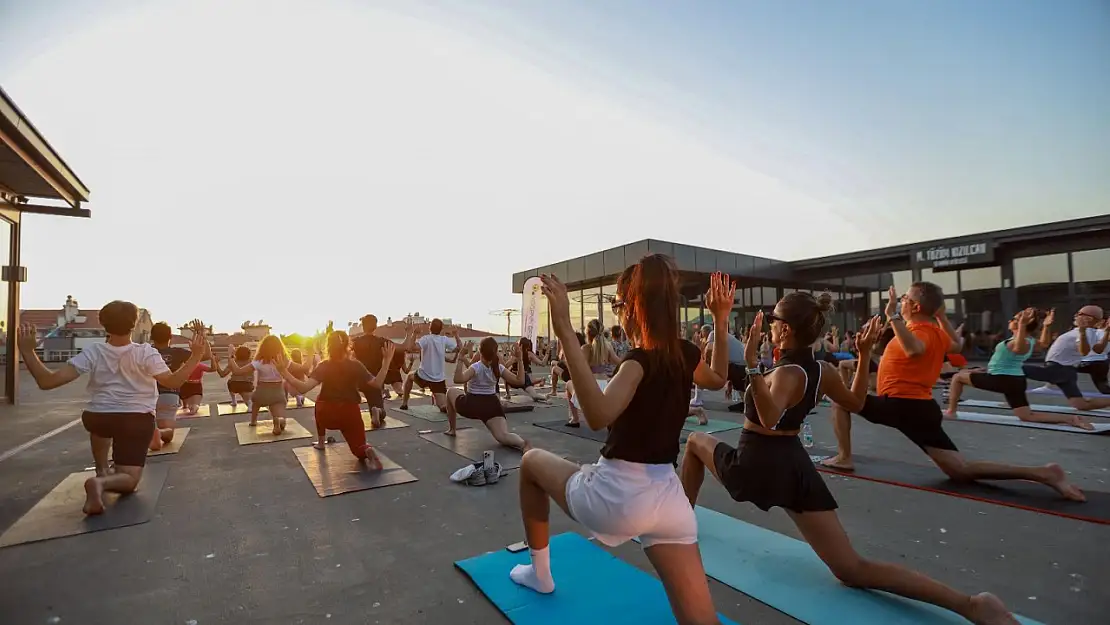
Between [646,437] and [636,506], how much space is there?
0.84 feet

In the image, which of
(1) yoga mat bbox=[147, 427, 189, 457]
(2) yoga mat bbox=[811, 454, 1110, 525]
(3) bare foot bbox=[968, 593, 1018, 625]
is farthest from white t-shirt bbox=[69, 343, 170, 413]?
(2) yoga mat bbox=[811, 454, 1110, 525]

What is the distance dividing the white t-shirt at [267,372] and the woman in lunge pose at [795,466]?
22.5 ft

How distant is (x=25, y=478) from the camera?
511 centimetres

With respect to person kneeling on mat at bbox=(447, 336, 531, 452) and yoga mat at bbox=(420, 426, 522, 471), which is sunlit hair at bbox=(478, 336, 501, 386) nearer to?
person kneeling on mat at bbox=(447, 336, 531, 452)

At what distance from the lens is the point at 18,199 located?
37.7 feet

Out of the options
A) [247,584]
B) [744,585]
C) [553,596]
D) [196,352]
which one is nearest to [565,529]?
[553,596]

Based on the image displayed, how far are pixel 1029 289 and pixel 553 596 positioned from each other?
19.8m

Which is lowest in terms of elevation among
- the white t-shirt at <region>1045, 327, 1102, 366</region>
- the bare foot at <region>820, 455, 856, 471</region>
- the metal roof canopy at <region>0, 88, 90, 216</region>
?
the bare foot at <region>820, 455, 856, 471</region>

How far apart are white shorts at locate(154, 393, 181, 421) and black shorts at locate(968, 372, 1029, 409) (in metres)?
10.6

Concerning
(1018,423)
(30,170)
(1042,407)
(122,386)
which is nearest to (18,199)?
(30,170)

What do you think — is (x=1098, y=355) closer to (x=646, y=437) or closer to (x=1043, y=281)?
(x=1043, y=281)

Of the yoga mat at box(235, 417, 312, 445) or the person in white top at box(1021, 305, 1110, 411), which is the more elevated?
the person in white top at box(1021, 305, 1110, 411)

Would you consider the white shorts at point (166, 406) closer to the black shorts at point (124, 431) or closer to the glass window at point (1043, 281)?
the black shorts at point (124, 431)

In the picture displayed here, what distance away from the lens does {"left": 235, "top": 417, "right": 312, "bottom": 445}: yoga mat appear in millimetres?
7066
